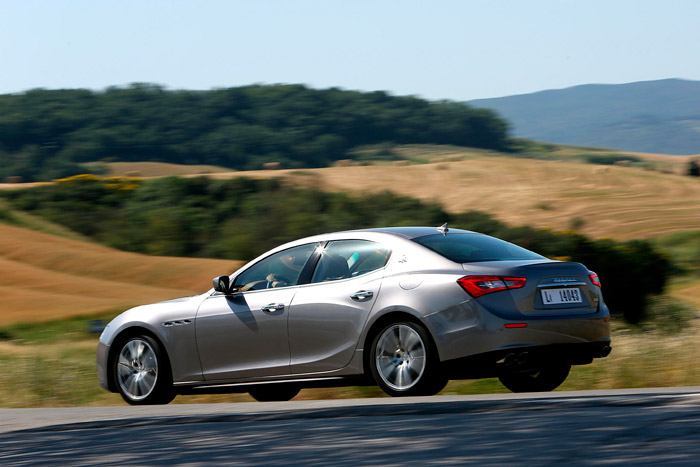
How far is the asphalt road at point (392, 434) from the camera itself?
18.8ft

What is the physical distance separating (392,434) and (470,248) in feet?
9.33

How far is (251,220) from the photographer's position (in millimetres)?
40000

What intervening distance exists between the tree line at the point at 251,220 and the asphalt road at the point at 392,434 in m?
17.7

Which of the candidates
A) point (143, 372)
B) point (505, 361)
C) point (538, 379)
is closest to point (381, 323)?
point (505, 361)

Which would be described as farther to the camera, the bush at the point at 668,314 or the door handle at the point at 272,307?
the bush at the point at 668,314

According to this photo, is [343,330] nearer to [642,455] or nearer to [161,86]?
[642,455]


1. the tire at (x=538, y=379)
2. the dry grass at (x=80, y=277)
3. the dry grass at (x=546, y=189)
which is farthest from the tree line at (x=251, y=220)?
the tire at (x=538, y=379)

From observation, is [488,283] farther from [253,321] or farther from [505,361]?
[253,321]

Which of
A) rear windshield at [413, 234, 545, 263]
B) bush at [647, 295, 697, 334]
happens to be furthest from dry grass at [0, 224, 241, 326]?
rear windshield at [413, 234, 545, 263]

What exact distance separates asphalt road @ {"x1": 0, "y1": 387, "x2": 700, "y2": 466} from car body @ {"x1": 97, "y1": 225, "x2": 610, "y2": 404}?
41 centimetres

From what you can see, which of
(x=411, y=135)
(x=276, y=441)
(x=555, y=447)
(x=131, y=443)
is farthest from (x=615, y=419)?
(x=411, y=135)

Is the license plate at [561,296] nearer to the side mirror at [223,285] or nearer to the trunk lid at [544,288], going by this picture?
the trunk lid at [544,288]

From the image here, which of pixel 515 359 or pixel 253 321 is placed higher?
pixel 253 321

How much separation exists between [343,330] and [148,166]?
90293 millimetres
